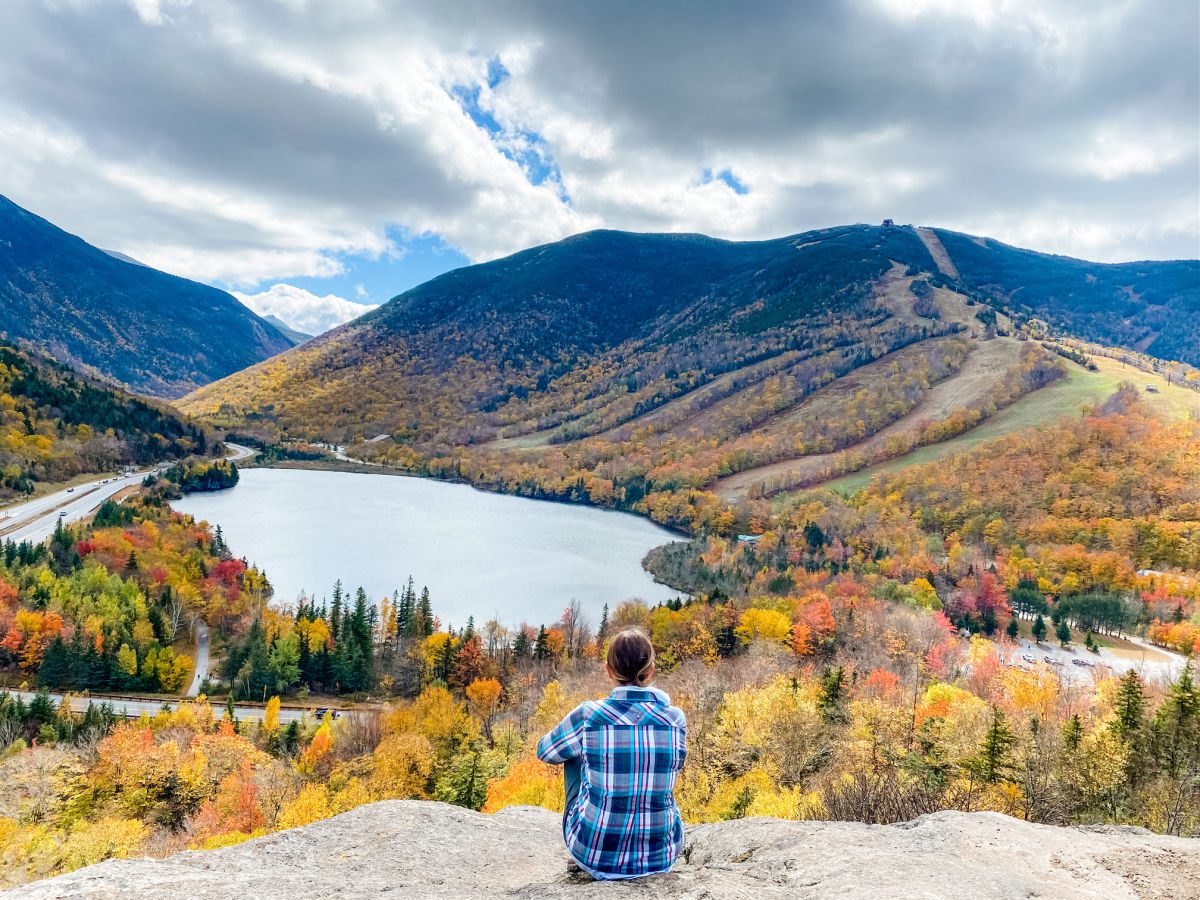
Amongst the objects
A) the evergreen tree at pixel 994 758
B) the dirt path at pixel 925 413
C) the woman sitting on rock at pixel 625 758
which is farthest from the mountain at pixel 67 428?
the dirt path at pixel 925 413

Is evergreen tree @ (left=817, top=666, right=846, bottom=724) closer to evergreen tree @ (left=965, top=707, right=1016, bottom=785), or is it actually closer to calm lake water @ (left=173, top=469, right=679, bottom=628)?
evergreen tree @ (left=965, top=707, right=1016, bottom=785)

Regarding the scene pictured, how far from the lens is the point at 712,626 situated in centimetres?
5528

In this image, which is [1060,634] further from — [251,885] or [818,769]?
[251,885]

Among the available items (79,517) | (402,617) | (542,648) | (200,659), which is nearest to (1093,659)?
A: (542,648)

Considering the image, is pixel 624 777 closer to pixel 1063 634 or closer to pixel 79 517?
pixel 1063 634

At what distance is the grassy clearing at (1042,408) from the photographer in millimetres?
117312

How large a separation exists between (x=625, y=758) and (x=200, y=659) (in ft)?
202

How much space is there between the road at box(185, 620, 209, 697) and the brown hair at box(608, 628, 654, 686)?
54094 millimetres

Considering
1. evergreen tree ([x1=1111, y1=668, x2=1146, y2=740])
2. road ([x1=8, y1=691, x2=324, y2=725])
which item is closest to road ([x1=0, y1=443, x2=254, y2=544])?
road ([x1=8, y1=691, x2=324, y2=725])

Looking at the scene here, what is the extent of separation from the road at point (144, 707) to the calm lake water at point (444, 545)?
20821 mm

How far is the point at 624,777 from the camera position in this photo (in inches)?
163

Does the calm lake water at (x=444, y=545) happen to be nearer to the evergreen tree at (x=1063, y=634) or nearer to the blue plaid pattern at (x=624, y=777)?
the evergreen tree at (x=1063, y=634)

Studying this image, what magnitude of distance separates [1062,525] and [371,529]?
100 metres

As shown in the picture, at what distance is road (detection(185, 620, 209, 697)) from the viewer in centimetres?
4817
